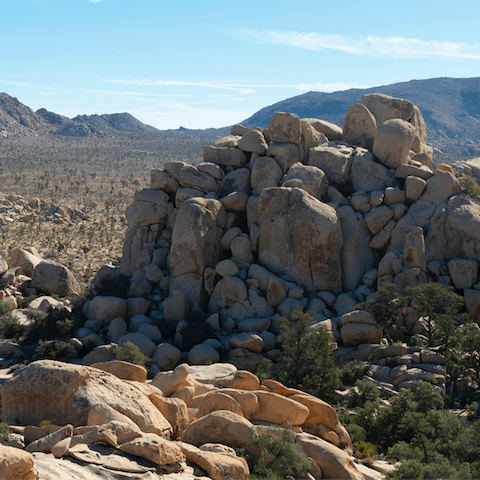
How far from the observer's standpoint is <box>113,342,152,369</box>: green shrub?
2484 centimetres

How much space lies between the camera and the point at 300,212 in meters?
31.3

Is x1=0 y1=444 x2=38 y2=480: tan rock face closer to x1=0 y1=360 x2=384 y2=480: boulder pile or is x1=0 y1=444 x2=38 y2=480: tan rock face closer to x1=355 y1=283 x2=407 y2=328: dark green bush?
x1=0 y1=360 x2=384 y2=480: boulder pile

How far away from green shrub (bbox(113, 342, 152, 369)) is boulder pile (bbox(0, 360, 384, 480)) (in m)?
5.70

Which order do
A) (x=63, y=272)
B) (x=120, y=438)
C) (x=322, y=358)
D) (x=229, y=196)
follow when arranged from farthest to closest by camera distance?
(x=63, y=272), (x=229, y=196), (x=322, y=358), (x=120, y=438)

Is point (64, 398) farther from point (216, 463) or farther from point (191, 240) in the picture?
point (191, 240)

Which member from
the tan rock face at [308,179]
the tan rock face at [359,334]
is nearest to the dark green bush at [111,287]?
the tan rock face at [308,179]

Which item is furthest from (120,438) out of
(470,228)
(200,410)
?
(470,228)

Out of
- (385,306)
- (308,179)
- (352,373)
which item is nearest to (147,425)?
(352,373)

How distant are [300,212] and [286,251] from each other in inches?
99.8

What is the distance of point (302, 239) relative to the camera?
103ft

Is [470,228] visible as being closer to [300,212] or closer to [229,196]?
[300,212]

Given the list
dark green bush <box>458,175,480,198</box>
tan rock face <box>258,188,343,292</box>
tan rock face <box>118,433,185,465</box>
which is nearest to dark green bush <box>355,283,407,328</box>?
tan rock face <box>258,188,343,292</box>

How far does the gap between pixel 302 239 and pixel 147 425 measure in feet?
62.3

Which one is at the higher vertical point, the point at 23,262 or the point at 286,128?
the point at 286,128
